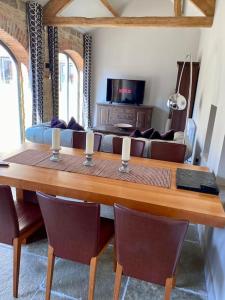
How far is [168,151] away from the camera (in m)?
2.68

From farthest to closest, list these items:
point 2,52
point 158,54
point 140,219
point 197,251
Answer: point 158,54 < point 2,52 < point 197,251 < point 140,219

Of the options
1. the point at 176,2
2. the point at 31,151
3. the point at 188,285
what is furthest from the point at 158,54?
the point at 188,285

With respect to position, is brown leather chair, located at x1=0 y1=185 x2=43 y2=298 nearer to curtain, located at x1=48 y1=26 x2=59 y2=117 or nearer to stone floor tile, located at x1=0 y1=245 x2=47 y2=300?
stone floor tile, located at x1=0 y1=245 x2=47 y2=300

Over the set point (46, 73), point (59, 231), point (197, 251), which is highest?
point (46, 73)

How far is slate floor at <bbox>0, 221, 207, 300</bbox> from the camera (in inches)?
68.4

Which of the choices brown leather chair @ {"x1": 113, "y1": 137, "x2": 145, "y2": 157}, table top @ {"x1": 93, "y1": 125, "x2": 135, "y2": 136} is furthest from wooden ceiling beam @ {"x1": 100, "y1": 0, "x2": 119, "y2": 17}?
brown leather chair @ {"x1": 113, "y1": 137, "x2": 145, "y2": 157}

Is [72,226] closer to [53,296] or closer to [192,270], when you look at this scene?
[53,296]

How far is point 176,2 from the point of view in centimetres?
470

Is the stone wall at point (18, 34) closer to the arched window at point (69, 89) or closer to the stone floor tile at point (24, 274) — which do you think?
the arched window at point (69, 89)

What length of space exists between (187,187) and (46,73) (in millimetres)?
4150

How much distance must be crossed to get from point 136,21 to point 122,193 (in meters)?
4.15

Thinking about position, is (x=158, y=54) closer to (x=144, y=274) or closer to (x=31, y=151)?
(x=31, y=151)

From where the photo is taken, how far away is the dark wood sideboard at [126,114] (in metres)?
6.57

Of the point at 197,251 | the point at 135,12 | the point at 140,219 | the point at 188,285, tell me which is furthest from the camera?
the point at 135,12
